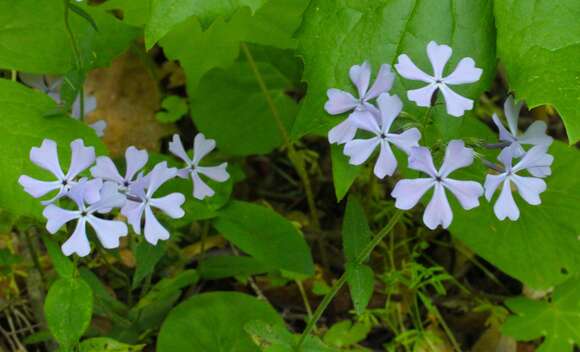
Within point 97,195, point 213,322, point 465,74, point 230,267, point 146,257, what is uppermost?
point 465,74

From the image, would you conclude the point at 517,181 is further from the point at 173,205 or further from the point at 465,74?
the point at 173,205

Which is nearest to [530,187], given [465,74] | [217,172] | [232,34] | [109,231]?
[465,74]

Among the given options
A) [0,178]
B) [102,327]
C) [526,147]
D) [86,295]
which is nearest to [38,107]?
[0,178]

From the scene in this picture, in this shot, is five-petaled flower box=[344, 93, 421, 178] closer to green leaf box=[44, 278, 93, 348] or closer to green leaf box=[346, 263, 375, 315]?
green leaf box=[346, 263, 375, 315]

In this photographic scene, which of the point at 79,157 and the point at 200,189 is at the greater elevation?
the point at 79,157

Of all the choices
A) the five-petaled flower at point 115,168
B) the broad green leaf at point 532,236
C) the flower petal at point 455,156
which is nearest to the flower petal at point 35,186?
the five-petaled flower at point 115,168

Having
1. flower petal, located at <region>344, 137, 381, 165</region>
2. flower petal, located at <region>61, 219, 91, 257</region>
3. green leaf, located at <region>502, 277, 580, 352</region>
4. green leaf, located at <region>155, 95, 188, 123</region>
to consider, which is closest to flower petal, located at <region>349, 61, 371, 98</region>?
flower petal, located at <region>344, 137, 381, 165</region>

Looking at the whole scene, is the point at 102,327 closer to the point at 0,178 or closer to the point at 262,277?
the point at 262,277
